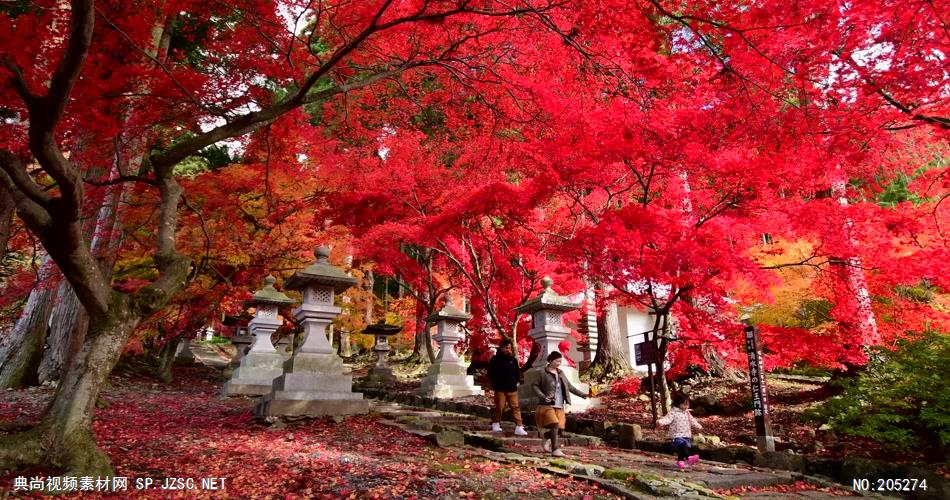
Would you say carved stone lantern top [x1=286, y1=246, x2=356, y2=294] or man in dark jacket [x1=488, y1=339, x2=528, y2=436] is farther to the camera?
carved stone lantern top [x1=286, y1=246, x2=356, y2=294]

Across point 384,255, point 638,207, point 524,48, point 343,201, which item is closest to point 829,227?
point 638,207

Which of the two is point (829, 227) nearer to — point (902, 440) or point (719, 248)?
point (719, 248)

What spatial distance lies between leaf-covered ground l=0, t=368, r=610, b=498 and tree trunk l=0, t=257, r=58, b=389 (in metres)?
2.99

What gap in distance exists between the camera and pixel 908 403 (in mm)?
7895

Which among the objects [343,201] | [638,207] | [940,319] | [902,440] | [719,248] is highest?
[343,201]

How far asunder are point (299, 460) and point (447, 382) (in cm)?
939

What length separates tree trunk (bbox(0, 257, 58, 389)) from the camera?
41.0 feet

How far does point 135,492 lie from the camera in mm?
4492

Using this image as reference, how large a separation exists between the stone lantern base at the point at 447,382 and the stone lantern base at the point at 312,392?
16.8 feet

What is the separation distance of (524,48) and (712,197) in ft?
16.7

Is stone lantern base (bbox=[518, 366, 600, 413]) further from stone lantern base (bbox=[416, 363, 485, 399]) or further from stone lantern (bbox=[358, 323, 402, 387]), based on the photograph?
stone lantern (bbox=[358, 323, 402, 387])

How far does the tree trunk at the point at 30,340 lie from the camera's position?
1248cm

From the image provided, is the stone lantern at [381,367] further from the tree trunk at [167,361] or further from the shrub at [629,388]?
the shrub at [629,388]

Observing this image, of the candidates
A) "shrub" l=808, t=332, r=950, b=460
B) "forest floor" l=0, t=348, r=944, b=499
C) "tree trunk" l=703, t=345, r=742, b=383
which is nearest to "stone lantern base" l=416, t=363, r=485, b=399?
"forest floor" l=0, t=348, r=944, b=499
